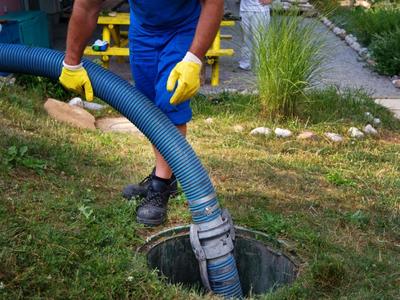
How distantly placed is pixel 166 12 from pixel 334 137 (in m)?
2.38

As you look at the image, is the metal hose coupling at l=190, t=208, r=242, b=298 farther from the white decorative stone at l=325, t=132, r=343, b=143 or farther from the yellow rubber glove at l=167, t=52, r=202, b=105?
the white decorative stone at l=325, t=132, r=343, b=143

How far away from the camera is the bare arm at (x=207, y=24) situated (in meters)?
2.60

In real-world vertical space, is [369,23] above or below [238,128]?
below

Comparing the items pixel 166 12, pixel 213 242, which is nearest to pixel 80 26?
pixel 166 12

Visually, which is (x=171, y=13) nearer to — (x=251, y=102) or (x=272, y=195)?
(x=272, y=195)

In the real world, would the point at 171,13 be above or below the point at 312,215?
above

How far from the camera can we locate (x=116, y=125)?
17.0 feet

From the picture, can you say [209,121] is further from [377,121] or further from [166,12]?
[166,12]

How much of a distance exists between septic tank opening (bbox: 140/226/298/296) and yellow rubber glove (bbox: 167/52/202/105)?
753 millimetres

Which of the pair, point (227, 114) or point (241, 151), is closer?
point (241, 151)

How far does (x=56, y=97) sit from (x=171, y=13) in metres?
2.83

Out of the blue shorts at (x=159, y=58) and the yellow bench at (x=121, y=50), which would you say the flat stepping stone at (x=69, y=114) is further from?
the blue shorts at (x=159, y=58)

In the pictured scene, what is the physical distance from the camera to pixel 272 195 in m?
3.68

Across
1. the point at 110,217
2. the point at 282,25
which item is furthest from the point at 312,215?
the point at 282,25
